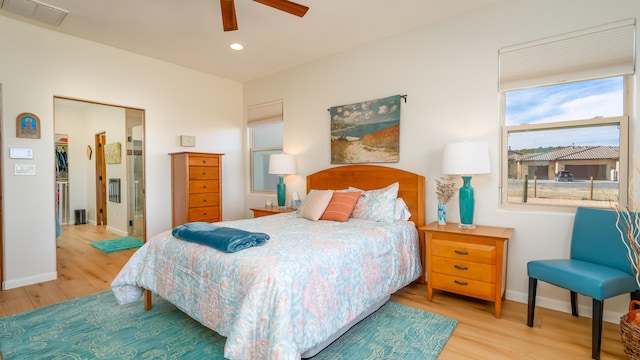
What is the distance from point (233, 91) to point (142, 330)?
3.87 meters

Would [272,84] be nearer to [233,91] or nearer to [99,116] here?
[233,91]

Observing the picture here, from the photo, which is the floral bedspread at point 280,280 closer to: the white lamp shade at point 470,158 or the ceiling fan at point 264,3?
the white lamp shade at point 470,158

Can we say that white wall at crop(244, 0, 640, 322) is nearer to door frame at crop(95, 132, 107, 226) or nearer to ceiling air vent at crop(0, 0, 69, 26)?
ceiling air vent at crop(0, 0, 69, 26)

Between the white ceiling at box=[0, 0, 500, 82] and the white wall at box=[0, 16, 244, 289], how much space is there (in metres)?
0.21

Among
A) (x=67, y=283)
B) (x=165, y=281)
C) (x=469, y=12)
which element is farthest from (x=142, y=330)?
(x=469, y=12)

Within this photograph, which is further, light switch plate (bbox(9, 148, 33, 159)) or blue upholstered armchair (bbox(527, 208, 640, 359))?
light switch plate (bbox(9, 148, 33, 159))

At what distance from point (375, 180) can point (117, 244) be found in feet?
13.8

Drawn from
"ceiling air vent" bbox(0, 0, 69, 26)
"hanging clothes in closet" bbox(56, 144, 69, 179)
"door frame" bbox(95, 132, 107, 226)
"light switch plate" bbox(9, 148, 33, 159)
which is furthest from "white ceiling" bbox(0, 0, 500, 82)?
"hanging clothes in closet" bbox(56, 144, 69, 179)

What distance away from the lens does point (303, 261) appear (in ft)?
5.79

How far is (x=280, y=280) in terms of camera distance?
1578 mm

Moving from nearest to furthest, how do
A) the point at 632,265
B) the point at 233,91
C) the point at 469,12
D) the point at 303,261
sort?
1. the point at 303,261
2. the point at 632,265
3. the point at 469,12
4. the point at 233,91

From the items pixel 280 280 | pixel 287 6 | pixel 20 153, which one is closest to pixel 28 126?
pixel 20 153

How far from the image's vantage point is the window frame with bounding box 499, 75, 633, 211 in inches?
92.0

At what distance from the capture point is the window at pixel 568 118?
237 cm
